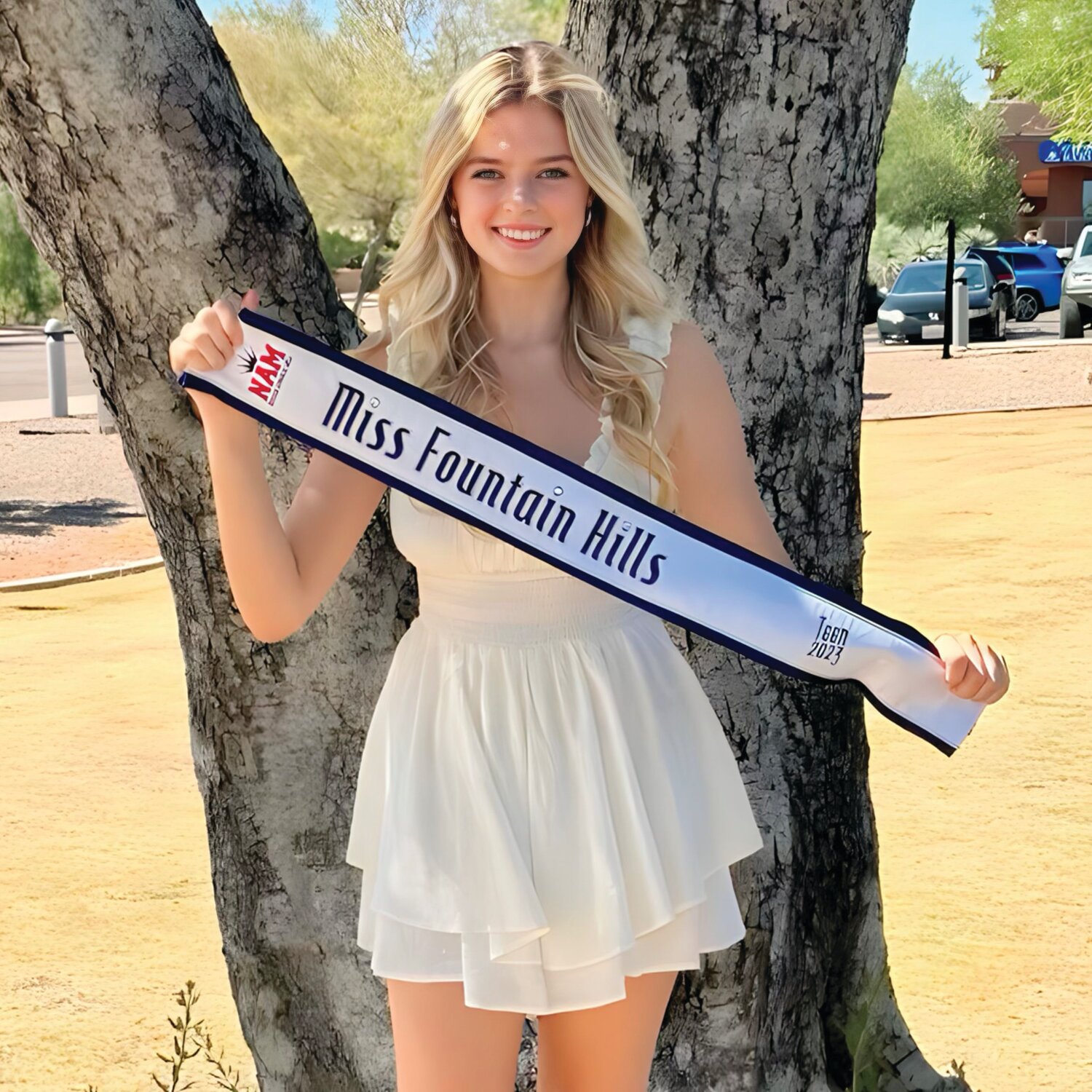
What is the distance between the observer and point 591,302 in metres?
2.40

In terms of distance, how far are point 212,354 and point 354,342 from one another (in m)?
0.92

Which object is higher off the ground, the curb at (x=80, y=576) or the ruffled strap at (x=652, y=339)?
the curb at (x=80, y=576)

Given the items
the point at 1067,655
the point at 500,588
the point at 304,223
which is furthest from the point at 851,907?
the point at 1067,655

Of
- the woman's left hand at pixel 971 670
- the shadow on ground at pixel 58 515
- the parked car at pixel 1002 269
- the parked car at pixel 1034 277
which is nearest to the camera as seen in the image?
the woman's left hand at pixel 971 670

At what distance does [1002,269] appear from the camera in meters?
27.0

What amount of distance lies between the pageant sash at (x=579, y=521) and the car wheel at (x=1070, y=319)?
76.8 ft

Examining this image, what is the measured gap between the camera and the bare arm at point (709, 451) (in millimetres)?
2352

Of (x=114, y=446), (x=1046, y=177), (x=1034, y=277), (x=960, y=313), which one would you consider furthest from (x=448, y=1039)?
(x=1046, y=177)

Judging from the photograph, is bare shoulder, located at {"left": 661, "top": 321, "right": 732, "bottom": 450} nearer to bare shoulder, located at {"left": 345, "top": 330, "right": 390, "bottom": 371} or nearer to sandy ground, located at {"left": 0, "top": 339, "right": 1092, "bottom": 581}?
bare shoulder, located at {"left": 345, "top": 330, "right": 390, "bottom": 371}

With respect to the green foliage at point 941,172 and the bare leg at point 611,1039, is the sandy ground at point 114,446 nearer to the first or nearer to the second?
the bare leg at point 611,1039

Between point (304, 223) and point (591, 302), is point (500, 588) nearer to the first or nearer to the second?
point (591, 302)

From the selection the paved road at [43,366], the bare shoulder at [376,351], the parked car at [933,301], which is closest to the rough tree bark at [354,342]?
the bare shoulder at [376,351]

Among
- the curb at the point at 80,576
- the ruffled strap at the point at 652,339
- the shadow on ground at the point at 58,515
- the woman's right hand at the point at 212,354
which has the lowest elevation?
the woman's right hand at the point at 212,354

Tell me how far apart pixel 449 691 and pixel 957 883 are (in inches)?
146
